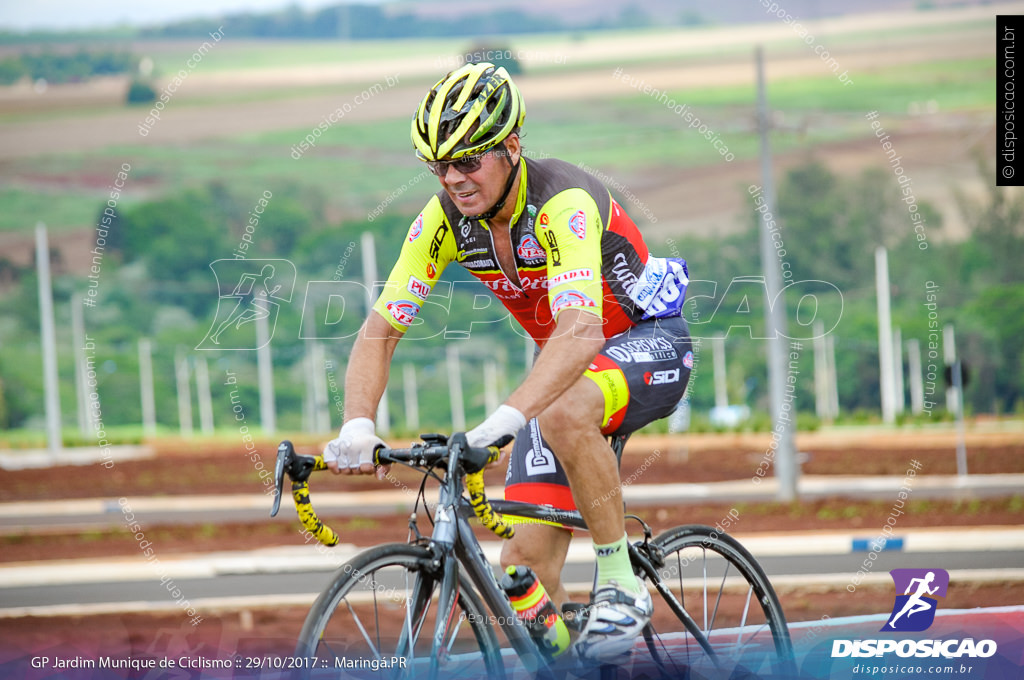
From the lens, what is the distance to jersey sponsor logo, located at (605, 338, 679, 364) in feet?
12.3

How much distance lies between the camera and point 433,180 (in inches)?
2918

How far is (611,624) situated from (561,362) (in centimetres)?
90

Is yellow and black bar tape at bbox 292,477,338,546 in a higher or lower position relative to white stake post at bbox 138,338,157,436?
higher

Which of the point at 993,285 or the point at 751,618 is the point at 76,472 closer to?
the point at 751,618

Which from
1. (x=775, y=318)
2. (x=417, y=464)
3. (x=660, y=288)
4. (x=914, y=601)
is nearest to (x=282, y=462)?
(x=417, y=464)

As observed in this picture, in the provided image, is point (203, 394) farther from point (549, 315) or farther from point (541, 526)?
point (541, 526)

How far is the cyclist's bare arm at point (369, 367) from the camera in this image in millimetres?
3469

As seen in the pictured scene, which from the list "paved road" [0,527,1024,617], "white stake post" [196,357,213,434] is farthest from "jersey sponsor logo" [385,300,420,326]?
"white stake post" [196,357,213,434]

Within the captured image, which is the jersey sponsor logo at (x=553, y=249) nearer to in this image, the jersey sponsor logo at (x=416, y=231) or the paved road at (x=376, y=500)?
the jersey sponsor logo at (x=416, y=231)

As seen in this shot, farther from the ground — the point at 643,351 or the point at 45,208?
the point at 45,208

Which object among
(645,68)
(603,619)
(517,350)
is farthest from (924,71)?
(603,619)

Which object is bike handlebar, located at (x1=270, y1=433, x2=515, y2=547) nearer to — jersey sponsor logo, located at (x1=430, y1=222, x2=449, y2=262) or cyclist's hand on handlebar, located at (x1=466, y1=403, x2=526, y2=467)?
cyclist's hand on handlebar, located at (x1=466, y1=403, x2=526, y2=467)

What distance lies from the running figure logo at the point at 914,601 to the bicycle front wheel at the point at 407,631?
209 centimetres

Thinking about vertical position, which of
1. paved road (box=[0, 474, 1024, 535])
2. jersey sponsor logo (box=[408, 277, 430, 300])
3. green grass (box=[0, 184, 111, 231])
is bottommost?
paved road (box=[0, 474, 1024, 535])
